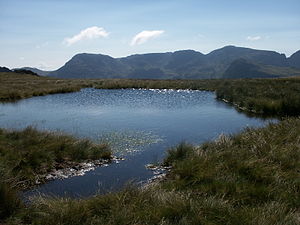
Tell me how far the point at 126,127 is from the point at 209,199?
1454cm

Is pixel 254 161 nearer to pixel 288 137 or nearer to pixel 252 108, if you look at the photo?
pixel 288 137

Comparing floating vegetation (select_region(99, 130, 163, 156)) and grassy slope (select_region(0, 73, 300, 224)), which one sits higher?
grassy slope (select_region(0, 73, 300, 224))

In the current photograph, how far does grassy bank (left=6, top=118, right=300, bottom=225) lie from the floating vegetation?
5208 mm

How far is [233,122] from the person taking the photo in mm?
23000

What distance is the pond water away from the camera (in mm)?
11383

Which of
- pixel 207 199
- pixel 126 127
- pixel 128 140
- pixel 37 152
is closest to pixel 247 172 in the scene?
pixel 207 199

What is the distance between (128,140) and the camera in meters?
17.7

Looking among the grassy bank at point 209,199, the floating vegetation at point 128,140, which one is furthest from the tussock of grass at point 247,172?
the floating vegetation at point 128,140

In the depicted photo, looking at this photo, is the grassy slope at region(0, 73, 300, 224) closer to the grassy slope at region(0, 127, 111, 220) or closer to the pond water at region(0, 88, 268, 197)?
the pond water at region(0, 88, 268, 197)

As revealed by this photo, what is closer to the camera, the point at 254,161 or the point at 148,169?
the point at 254,161

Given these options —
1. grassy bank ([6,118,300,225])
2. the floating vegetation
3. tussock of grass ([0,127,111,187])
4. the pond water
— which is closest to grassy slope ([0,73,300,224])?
grassy bank ([6,118,300,225])

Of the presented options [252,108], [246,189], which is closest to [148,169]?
[246,189]

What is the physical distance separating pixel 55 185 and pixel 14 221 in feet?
12.8

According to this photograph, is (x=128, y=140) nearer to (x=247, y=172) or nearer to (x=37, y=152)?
(x=37, y=152)
